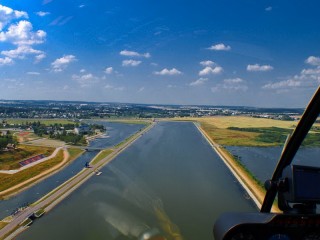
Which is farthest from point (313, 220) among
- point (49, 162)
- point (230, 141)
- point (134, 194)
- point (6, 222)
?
point (230, 141)

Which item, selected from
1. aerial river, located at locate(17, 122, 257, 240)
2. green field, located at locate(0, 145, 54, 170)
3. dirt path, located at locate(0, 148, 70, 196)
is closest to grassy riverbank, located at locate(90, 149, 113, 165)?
aerial river, located at locate(17, 122, 257, 240)

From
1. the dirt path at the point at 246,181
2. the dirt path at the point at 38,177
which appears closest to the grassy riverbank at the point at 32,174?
the dirt path at the point at 38,177

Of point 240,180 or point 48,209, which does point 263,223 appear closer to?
point 48,209

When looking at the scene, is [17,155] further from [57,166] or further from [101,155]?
[101,155]

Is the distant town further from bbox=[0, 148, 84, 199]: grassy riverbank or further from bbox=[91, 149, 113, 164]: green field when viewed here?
bbox=[0, 148, 84, 199]: grassy riverbank

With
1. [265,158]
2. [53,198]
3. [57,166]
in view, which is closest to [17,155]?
[57,166]

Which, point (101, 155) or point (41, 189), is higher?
point (101, 155)
